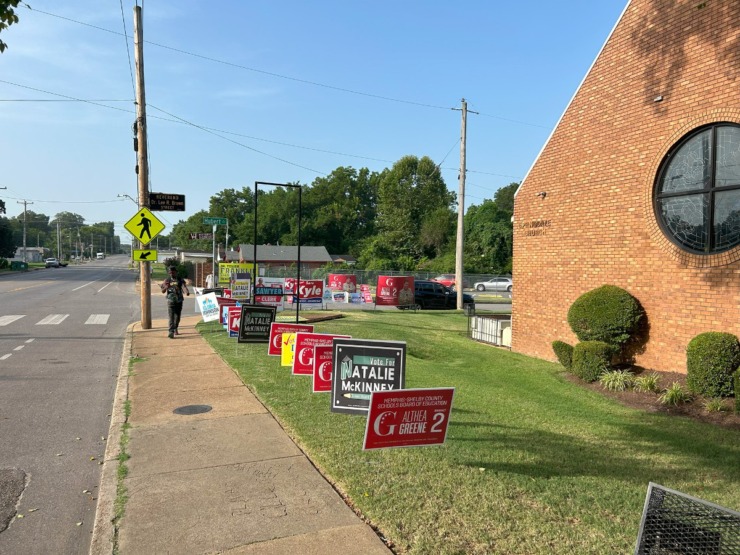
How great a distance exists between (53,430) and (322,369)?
3.16m

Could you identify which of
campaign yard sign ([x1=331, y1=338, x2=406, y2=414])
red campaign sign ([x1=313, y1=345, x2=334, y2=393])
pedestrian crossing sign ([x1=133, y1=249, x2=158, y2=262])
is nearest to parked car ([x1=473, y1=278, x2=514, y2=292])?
pedestrian crossing sign ([x1=133, y1=249, x2=158, y2=262])

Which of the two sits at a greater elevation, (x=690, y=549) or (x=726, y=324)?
(x=726, y=324)

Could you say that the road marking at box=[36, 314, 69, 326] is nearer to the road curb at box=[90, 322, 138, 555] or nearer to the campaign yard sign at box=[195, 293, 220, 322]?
the campaign yard sign at box=[195, 293, 220, 322]

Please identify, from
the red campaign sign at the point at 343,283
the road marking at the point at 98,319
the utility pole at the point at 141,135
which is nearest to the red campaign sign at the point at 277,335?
the utility pole at the point at 141,135

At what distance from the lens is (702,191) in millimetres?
9281

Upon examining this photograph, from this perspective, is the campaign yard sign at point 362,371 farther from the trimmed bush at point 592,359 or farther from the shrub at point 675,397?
the trimmed bush at point 592,359

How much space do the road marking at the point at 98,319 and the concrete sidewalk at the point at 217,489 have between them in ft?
36.4

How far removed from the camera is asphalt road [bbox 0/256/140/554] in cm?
432

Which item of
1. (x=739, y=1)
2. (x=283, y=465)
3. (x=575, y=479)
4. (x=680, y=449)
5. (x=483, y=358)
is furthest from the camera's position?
(x=483, y=358)

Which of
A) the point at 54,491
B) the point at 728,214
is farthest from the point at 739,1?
the point at 54,491

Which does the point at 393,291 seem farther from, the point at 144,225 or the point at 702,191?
the point at 702,191

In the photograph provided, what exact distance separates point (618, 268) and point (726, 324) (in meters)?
2.39

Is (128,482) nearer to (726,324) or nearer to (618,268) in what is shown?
(726,324)

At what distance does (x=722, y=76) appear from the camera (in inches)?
345
